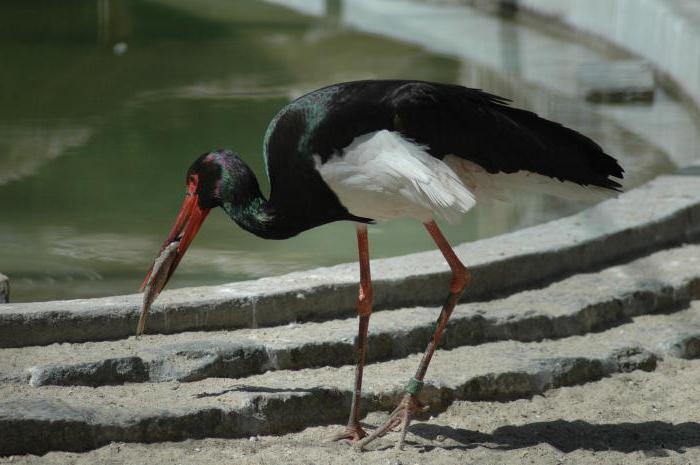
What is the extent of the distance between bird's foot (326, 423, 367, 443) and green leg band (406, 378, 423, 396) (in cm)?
22

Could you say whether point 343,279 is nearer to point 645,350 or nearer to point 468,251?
point 468,251

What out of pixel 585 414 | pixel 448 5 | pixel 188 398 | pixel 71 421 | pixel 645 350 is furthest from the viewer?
pixel 448 5

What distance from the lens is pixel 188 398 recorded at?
14.4ft

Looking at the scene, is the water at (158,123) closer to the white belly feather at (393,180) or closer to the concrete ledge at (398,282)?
the concrete ledge at (398,282)

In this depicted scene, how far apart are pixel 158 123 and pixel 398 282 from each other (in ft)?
13.5

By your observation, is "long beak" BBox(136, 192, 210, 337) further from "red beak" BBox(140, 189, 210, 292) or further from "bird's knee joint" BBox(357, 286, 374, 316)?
"bird's knee joint" BBox(357, 286, 374, 316)

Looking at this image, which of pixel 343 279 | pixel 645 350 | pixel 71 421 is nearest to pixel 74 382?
pixel 71 421

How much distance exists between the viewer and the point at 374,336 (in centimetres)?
492

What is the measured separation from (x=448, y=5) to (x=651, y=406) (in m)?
10.8

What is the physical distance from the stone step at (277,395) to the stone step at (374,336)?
54 mm

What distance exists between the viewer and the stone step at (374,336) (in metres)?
4.50

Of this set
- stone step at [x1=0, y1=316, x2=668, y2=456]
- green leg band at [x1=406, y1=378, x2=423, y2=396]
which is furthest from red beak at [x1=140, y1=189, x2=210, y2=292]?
green leg band at [x1=406, y1=378, x2=423, y2=396]

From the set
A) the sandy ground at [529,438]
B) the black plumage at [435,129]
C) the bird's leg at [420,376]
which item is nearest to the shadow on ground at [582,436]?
the sandy ground at [529,438]

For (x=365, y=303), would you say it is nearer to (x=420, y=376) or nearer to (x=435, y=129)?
(x=420, y=376)
